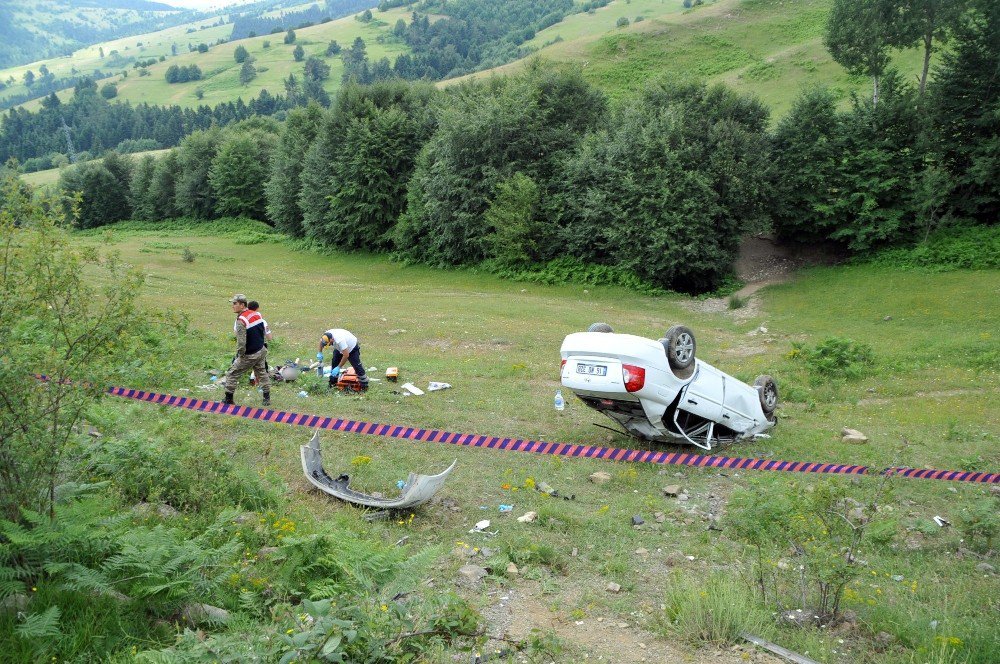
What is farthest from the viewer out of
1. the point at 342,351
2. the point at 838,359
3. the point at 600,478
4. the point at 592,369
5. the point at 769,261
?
the point at 769,261

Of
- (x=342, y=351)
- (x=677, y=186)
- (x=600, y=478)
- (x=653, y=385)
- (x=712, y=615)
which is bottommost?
(x=600, y=478)

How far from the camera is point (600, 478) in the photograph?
33.6 ft

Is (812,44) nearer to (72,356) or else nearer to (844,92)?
(844,92)

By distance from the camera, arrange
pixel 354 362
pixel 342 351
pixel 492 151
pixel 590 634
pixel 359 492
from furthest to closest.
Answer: pixel 492 151
pixel 354 362
pixel 342 351
pixel 359 492
pixel 590 634

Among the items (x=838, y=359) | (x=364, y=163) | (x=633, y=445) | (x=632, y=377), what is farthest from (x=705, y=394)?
(x=364, y=163)

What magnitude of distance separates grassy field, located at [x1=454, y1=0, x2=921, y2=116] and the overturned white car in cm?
5508

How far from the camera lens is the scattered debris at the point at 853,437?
13.1 meters

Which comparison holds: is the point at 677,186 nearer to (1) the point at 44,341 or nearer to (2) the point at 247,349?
(2) the point at 247,349

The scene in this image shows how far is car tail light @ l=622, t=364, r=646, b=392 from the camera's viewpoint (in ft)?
34.7

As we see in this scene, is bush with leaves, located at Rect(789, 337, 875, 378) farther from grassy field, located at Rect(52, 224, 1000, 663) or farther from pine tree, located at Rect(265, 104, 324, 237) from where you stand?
pine tree, located at Rect(265, 104, 324, 237)

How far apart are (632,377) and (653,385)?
0.45m

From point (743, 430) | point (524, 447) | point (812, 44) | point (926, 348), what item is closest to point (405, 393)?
point (524, 447)

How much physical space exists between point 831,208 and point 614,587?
117ft

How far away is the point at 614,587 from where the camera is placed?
22.0ft
